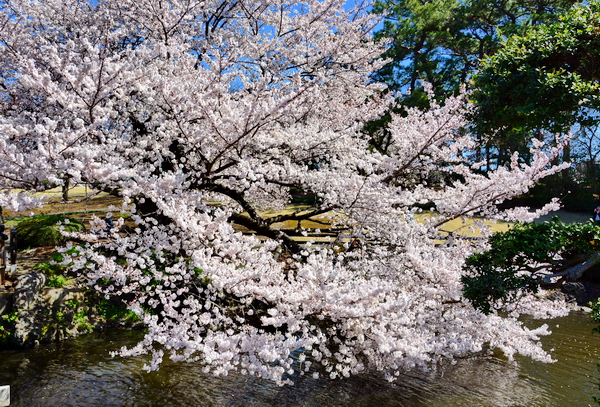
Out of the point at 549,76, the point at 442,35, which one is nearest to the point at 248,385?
the point at 549,76

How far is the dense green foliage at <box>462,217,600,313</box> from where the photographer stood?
195 inches

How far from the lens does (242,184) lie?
22.1ft

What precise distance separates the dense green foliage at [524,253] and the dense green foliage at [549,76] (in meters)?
3.70

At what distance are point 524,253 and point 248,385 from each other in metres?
4.20

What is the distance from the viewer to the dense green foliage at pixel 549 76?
304 inches

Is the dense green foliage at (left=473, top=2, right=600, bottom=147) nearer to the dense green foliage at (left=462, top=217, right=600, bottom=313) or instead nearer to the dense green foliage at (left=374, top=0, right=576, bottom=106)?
the dense green foliage at (left=462, top=217, right=600, bottom=313)

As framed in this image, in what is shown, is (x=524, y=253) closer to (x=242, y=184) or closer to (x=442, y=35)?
(x=242, y=184)

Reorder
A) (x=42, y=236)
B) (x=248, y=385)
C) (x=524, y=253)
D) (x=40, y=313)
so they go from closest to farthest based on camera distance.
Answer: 1. (x=524, y=253)
2. (x=248, y=385)
3. (x=40, y=313)
4. (x=42, y=236)

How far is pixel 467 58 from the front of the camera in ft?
77.9

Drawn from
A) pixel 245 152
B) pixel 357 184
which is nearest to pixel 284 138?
pixel 245 152

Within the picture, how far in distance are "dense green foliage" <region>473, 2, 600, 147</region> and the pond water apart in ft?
15.8

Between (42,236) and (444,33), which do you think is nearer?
(42,236)

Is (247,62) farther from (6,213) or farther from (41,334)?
(6,213)

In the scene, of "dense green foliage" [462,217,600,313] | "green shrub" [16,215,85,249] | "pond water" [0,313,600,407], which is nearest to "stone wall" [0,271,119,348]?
"pond water" [0,313,600,407]
